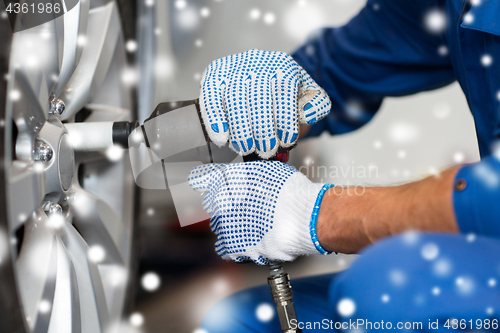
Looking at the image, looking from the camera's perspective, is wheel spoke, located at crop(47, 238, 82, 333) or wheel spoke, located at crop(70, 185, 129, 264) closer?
wheel spoke, located at crop(47, 238, 82, 333)

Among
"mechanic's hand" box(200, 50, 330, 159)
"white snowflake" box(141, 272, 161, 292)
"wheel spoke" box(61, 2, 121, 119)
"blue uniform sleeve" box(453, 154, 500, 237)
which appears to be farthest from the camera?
"white snowflake" box(141, 272, 161, 292)

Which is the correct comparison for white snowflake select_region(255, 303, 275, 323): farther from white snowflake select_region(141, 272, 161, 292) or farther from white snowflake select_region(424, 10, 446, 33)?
white snowflake select_region(424, 10, 446, 33)

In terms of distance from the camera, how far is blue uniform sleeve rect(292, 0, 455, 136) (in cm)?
75

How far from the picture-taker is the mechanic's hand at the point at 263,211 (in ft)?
1.65

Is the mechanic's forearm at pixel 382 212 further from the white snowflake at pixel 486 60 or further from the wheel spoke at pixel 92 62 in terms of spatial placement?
the wheel spoke at pixel 92 62

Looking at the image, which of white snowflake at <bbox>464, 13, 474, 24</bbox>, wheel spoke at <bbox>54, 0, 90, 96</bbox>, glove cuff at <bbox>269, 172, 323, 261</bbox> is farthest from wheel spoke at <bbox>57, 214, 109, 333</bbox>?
white snowflake at <bbox>464, 13, 474, 24</bbox>

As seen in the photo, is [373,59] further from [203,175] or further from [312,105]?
[203,175]

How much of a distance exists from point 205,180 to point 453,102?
0.70 m

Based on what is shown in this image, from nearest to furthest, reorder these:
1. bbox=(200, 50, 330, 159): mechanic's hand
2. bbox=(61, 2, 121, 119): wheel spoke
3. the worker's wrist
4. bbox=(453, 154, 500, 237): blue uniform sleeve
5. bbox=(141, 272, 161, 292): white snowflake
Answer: bbox=(453, 154, 500, 237): blue uniform sleeve
the worker's wrist
bbox=(200, 50, 330, 159): mechanic's hand
bbox=(61, 2, 121, 119): wheel spoke
bbox=(141, 272, 161, 292): white snowflake

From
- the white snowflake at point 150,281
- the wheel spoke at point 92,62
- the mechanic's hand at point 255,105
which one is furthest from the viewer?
the white snowflake at point 150,281

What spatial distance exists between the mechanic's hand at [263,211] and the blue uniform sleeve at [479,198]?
186 millimetres

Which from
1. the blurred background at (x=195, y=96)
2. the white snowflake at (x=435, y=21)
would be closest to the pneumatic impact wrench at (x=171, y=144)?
the blurred background at (x=195, y=96)

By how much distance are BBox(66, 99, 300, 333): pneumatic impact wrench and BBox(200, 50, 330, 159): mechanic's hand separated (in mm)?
38

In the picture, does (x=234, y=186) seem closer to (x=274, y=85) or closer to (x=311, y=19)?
(x=274, y=85)
